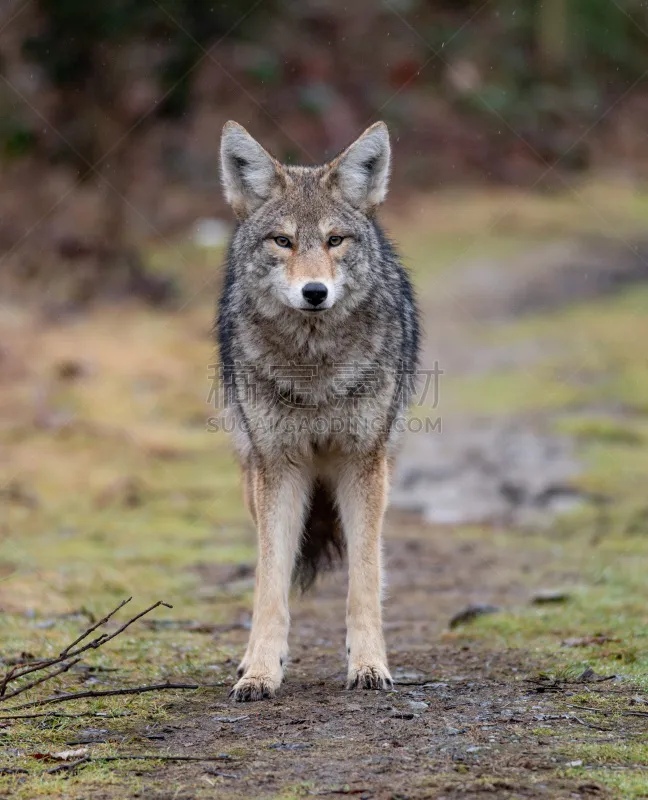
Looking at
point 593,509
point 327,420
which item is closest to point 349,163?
point 327,420

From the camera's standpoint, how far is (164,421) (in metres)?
12.2

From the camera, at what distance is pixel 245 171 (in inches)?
221

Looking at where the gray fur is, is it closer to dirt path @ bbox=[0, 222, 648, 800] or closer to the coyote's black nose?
the coyote's black nose

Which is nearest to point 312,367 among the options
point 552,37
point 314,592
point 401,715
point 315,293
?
point 315,293

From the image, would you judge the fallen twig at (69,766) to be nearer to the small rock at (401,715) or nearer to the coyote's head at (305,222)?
the small rock at (401,715)

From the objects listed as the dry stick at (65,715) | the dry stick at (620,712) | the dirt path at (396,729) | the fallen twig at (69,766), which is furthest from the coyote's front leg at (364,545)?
the fallen twig at (69,766)

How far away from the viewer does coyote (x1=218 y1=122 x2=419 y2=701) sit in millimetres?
5227

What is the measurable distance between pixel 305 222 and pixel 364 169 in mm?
538

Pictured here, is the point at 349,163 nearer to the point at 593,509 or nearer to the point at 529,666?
the point at 529,666

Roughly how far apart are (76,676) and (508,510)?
518cm

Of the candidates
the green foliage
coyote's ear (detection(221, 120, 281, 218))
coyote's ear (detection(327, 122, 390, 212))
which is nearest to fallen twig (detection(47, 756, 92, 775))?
coyote's ear (detection(221, 120, 281, 218))

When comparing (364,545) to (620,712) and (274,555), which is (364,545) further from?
(620,712)

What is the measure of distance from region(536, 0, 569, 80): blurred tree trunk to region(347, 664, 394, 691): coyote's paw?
24590 mm

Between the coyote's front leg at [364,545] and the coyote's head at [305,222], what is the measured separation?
2.58ft
